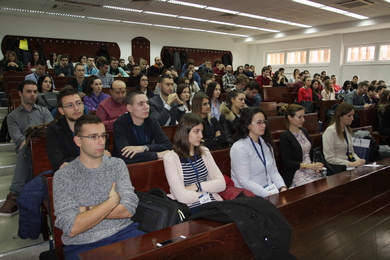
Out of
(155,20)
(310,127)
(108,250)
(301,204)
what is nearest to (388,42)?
(155,20)

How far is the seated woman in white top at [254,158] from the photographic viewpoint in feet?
7.54

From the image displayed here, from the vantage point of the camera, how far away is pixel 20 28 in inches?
420

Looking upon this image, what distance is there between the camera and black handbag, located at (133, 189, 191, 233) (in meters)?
1.50

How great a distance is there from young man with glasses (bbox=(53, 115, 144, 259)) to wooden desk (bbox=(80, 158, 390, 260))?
0.40 metres

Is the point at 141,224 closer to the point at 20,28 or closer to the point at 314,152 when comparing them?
the point at 314,152

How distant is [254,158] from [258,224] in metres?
1.15

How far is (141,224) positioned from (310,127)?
2876 millimetres

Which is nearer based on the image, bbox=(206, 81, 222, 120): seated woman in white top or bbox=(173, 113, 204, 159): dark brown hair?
bbox=(173, 113, 204, 159): dark brown hair

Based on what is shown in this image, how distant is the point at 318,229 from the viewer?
1.64 metres

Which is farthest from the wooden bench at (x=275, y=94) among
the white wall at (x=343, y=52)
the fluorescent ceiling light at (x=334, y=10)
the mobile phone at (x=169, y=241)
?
the white wall at (x=343, y=52)

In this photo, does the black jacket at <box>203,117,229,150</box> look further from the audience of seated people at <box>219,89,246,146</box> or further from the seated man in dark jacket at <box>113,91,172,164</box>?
the seated man in dark jacket at <box>113,91,172,164</box>

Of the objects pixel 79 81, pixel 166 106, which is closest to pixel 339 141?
pixel 166 106

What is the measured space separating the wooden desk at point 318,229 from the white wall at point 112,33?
12.0m

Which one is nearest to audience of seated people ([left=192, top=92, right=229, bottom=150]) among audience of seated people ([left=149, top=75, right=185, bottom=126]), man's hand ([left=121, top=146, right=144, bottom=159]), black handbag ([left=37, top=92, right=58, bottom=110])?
audience of seated people ([left=149, top=75, right=185, bottom=126])
